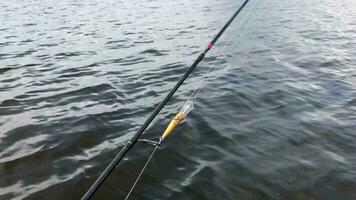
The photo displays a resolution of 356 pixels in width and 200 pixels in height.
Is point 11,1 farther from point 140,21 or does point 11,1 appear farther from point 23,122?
point 23,122

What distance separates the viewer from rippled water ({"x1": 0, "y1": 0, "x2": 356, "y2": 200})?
20.0 feet

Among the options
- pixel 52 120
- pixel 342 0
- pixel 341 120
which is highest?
pixel 52 120

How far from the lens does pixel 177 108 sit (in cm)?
Result: 906

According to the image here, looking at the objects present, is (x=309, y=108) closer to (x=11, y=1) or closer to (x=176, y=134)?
(x=176, y=134)

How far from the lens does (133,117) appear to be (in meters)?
8.58

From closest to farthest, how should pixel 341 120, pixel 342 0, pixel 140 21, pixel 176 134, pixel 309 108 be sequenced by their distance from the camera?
pixel 176 134 → pixel 341 120 → pixel 309 108 → pixel 140 21 → pixel 342 0

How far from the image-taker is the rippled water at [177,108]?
6.11 metres

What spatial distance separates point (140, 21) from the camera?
21.8 m

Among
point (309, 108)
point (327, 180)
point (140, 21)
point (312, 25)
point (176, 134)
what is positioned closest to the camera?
point (327, 180)

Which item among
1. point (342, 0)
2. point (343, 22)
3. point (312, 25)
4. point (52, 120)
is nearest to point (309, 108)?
point (52, 120)

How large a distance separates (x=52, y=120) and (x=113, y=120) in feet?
4.86

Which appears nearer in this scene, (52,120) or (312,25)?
(52,120)

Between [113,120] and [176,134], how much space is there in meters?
1.70

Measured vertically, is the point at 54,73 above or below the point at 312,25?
above
